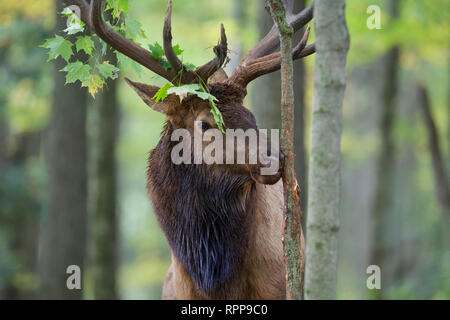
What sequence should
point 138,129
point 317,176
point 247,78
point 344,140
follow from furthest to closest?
point 138,129 < point 344,140 < point 247,78 < point 317,176

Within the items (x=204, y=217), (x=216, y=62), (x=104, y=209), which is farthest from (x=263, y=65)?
(x=104, y=209)

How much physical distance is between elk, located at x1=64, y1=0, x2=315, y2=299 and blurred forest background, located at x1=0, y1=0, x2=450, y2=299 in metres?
0.34

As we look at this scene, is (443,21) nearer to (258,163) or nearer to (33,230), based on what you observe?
(258,163)

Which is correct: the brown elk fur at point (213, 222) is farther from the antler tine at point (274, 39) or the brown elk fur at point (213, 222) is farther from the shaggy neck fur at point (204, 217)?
the antler tine at point (274, 39)

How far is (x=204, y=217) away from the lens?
4.89 metres

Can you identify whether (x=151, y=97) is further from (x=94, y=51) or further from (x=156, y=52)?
(x=94, y=51)

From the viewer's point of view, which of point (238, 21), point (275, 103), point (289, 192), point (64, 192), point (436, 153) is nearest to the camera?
point (289, 192)

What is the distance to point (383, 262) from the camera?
38.7 feet

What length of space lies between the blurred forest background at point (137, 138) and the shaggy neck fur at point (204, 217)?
3.01ft

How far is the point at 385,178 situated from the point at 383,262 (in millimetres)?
1875

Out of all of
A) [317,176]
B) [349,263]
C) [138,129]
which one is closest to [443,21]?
[317,176]

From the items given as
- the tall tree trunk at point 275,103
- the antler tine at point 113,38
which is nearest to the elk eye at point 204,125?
the antler tine at point 113,38

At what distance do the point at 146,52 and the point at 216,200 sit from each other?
4.77ft

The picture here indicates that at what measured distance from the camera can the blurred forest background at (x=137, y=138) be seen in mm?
8914
